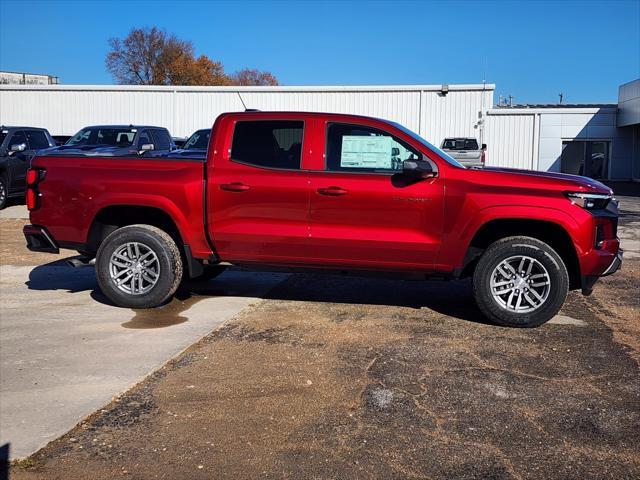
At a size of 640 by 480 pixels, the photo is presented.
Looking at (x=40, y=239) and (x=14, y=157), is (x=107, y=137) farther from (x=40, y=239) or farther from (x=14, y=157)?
(x=40, y=239)

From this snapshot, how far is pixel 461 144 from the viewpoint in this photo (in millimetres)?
27594

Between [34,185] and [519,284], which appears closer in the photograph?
[519,284]

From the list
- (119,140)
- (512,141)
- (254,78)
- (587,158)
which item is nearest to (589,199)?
(119,140)

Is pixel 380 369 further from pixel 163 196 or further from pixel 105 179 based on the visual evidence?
pixel 105 179

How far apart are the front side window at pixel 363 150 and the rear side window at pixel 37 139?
12814 mm

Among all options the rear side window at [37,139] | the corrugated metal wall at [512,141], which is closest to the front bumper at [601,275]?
the rear side window at [37,139]

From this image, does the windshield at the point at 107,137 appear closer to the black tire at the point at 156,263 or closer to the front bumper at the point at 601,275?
the black tire at the point at 156,263

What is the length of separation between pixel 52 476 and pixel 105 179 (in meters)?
3.81

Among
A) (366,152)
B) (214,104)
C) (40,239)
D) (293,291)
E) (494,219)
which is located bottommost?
(293,291)

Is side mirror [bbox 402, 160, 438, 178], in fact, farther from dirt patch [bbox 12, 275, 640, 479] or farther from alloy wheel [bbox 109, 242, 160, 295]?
alloy wheel [bbox 109, 242, 160, 295]

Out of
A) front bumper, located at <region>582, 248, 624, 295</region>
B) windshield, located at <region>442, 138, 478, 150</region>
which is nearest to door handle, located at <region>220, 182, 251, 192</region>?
front bumper, located at <region>582, 248, 624, 295</region>

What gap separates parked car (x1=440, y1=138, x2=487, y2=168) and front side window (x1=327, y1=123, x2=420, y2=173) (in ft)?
64.5

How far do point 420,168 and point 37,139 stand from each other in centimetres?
1404

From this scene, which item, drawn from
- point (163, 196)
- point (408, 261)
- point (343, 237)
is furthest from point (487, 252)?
point (163, 196)
